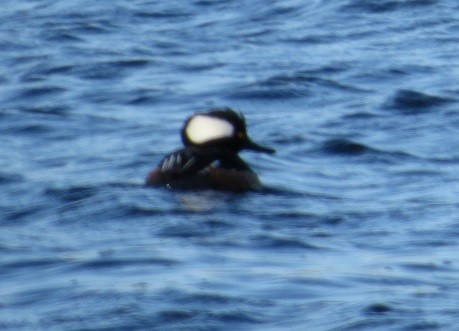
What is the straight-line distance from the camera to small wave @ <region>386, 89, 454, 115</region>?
15.4 meters

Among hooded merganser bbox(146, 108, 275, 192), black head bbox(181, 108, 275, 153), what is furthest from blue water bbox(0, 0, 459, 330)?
black head bbox(181, 108, 275, 153)

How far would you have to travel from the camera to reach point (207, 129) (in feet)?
39.7

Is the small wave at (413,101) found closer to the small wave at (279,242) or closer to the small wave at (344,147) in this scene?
the small wave at (344,147)

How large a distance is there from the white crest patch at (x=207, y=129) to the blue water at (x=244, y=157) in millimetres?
544

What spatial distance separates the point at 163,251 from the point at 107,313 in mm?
1653

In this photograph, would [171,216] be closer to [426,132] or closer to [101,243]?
[101,243]

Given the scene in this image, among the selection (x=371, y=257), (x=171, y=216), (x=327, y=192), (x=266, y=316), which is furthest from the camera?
(x=327, y=192)

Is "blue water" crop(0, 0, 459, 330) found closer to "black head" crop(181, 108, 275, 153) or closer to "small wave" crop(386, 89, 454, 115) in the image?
"small wave" crop(386, 89, 454, 115)

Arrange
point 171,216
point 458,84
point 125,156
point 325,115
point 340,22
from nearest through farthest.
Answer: point 171,216, point 125,156, point 325,115, point 458,84, point 340,22

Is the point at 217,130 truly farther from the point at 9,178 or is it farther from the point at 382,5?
the point at 382,5

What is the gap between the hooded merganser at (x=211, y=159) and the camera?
1167 centimetres

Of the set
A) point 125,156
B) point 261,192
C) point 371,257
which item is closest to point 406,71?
point 125,156

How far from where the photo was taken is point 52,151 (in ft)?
45.4

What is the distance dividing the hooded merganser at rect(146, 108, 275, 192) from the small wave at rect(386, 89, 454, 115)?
3.33 meters
